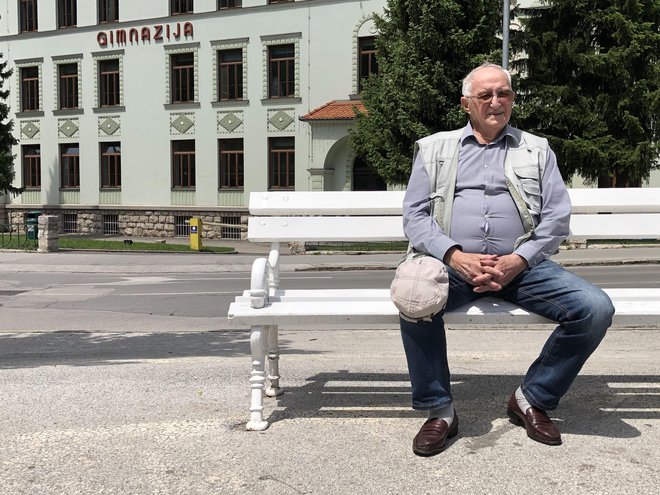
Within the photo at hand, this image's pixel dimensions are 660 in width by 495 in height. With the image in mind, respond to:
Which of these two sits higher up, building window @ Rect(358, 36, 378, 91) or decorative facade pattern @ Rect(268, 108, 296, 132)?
building window @ Rect(358, 36, 378, 91)

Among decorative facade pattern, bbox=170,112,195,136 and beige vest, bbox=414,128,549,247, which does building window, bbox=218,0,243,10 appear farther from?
beige vest, bbox=414,128,549,247

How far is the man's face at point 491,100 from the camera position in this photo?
3.53m

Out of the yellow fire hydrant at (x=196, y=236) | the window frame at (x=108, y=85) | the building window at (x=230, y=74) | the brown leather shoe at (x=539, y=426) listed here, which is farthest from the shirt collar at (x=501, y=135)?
the window frame at (x=108, y=85)

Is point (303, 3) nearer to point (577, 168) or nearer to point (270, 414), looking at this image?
point (577, 168)

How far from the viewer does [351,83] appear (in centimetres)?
2897

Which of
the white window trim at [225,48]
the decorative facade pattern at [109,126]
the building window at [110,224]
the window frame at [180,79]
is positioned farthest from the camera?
the building window at [110,224]

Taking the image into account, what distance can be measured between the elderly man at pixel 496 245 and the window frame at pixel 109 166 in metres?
31.8

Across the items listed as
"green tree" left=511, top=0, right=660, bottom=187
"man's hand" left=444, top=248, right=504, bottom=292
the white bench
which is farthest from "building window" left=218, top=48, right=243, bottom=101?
"man's hand" left=444, top=248, right=504, bottom=292

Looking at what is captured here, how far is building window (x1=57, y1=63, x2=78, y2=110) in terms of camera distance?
34344mm

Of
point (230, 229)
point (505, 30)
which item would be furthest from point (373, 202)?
point (230, 229)

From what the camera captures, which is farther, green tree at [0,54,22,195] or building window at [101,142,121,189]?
building window at [101,142,121,189]

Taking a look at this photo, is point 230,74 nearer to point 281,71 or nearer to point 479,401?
point 281,71

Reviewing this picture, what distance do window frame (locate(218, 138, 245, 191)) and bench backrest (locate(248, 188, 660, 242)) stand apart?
2717cm

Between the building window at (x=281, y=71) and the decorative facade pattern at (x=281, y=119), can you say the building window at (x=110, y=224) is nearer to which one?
the decorative facade pattern at (x=281, y=119)
